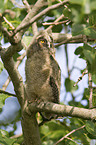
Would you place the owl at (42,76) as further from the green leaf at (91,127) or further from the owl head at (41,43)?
the green leaf at (91,127)

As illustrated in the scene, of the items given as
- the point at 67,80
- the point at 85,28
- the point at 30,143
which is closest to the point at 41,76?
the point at 67,80

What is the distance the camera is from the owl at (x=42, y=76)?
3088 millimetres

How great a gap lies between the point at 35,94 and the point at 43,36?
961 mm

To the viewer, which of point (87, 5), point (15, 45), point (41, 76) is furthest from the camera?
point (41, 76)

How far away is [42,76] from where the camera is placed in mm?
3090

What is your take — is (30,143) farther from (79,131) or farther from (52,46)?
(52,46)

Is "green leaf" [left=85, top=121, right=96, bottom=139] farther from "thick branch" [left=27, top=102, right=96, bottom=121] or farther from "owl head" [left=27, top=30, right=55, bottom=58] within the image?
"owl head" [left=27, top=30, right=55, bottom=58]

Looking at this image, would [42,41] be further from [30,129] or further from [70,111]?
[70,111]

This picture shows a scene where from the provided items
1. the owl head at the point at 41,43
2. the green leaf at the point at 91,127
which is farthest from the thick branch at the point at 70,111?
the owl head at the point at 41,43

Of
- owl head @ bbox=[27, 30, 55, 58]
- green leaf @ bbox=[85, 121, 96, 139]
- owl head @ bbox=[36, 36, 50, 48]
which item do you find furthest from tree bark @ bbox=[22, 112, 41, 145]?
owl head @ bbox=[36, 36, 50, 48]

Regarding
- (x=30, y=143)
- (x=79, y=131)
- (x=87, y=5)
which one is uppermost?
(x=87, y=5)

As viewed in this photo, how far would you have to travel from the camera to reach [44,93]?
3.16 metres

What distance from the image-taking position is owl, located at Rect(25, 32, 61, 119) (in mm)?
3088

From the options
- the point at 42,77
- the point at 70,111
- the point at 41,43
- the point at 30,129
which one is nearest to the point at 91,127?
the point at 70,111
